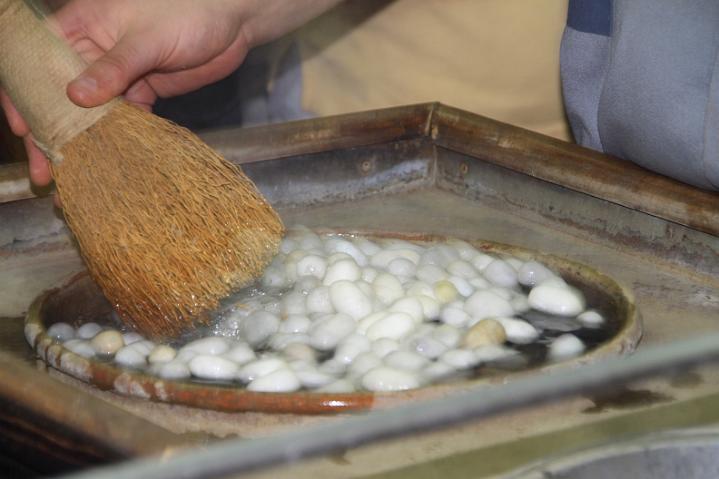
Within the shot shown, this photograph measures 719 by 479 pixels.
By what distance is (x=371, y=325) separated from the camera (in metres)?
0.88

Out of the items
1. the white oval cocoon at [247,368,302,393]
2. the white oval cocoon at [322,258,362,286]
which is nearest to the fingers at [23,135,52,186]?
the white oval cocoon at [322,258,362,286]

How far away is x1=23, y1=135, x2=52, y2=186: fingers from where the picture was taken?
1104 millimetres

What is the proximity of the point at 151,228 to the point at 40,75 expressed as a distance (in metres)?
0.16

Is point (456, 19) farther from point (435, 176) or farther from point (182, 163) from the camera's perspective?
point (182, 163)

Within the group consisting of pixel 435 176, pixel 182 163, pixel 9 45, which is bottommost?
pixel 435 176

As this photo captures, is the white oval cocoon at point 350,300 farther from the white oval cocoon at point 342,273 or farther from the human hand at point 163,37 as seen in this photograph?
the human hand at point 163,37

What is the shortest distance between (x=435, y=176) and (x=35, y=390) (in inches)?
28.9

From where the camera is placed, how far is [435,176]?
133 centimetres

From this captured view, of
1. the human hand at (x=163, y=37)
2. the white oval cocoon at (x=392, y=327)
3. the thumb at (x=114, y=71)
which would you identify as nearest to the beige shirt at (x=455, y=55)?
the human hand at (x=163, y=37)

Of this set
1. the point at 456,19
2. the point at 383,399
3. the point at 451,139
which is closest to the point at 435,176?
the point at 451,139

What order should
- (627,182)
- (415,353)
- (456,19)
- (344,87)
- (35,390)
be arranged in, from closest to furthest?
1. (35,390)
2. (415,353)
3. (627,182)
4. (456,19)
5. (344,87)

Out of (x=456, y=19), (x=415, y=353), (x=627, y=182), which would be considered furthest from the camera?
(x=456, y=19)

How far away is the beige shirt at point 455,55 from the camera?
5.19 feet

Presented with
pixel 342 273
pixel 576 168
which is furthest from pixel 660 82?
pixel 342 273
